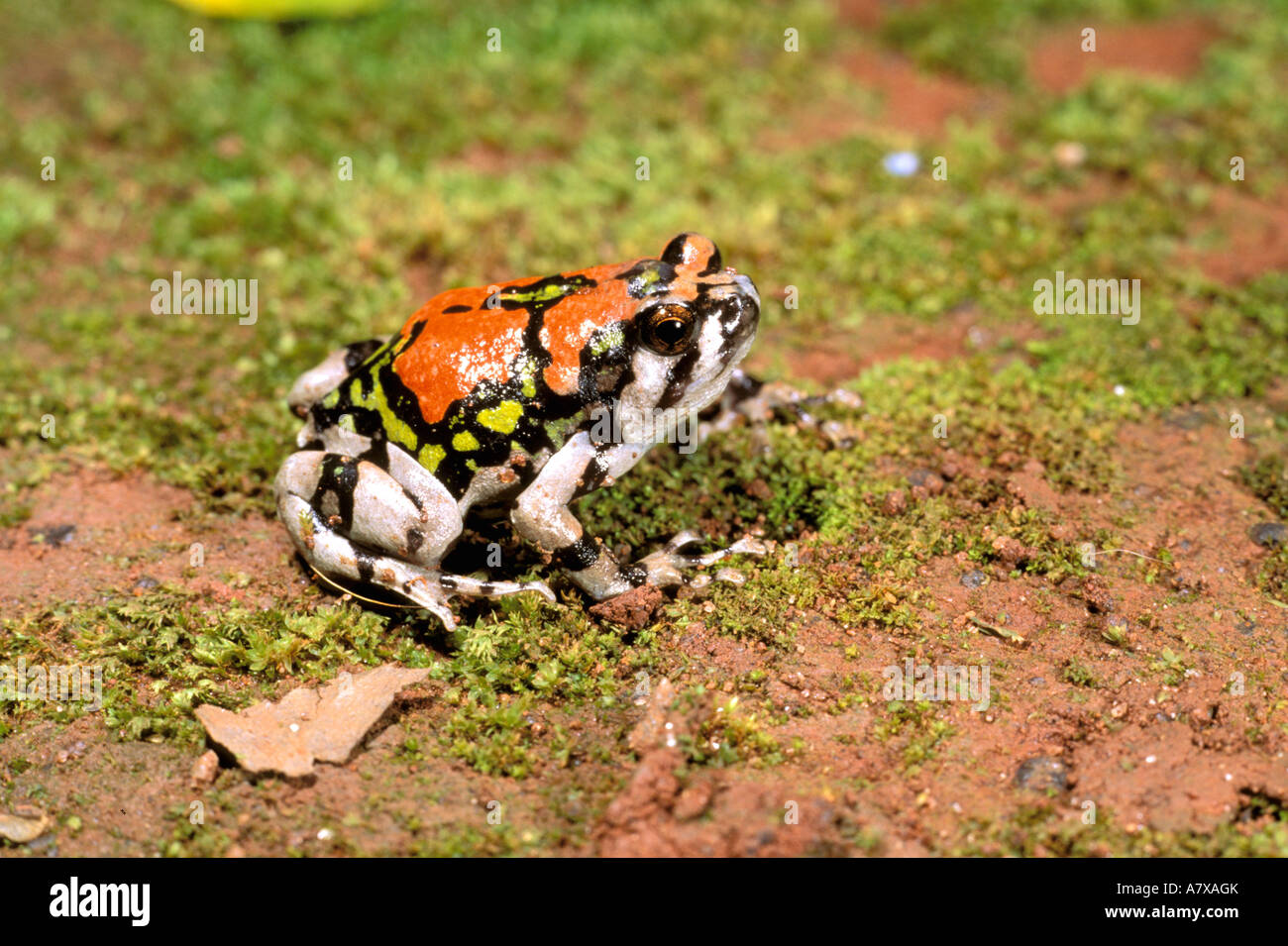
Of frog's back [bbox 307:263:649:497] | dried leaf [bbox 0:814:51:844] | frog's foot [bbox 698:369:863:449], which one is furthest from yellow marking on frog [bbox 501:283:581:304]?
dried leaf [bbox 0:814:51:844]

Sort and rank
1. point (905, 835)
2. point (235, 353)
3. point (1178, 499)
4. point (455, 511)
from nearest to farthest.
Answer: point (905, 835) < point (455, 511) < point (1178, 499) < point (235, 353)

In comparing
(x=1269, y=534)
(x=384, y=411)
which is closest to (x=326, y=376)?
(x=384, y=411)

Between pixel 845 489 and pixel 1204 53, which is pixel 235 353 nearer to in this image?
pixel 845 489

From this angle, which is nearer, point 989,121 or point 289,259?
point 289,259

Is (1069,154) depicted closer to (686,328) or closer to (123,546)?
(686,328)

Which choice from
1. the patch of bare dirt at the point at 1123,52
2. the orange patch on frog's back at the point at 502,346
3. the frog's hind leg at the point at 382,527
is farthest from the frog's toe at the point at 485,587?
the patch of bare dirt at the point at 1123,52

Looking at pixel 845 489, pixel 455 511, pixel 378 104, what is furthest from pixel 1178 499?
pixel 378 104

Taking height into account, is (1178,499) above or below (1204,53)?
below
